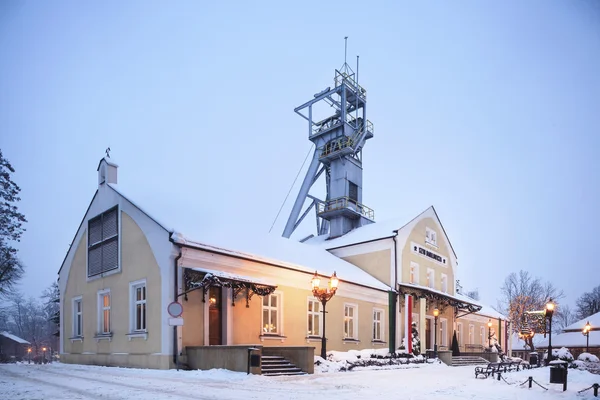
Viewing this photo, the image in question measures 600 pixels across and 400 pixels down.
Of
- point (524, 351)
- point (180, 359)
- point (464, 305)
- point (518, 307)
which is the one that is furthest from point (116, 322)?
point (524, 351)

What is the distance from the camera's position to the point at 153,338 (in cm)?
1741

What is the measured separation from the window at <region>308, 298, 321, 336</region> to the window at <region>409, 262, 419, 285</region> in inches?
395

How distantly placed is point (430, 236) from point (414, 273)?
3947 millimetres

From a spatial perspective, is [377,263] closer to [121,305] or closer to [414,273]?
[414,273]

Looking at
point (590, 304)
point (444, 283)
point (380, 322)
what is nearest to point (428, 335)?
point (444, 283)

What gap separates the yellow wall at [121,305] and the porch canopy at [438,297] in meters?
16.7

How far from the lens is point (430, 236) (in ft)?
115

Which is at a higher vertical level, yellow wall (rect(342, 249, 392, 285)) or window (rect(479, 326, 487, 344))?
yellow wall (rect(342, 249, 392, 285))

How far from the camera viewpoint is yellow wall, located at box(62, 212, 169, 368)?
1761 centimetres

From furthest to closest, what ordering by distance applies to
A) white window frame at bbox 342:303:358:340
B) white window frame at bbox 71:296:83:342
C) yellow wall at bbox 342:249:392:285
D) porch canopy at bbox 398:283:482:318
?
1. porch canopy at bbox 398:283:482:318
2. yellow wall at bbox 342:249:392:285
3. white window frame at bbox 342:303:358:340
4. white window frame at bbox 71:296:83:342

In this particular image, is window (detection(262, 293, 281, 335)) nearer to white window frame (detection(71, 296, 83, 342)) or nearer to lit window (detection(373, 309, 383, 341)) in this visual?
lit window (detection(373, 309, 383, 341))

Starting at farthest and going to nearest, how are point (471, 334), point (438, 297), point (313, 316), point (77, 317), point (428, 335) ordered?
1. point (471, 334)
2. point (428, 335)
3. point (438, 297)
4. point (313, 316)
5. point (77, 317)

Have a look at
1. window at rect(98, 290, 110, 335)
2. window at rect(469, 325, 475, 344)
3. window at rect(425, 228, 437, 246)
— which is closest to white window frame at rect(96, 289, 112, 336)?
window at rect(98, 290, 110, 335)

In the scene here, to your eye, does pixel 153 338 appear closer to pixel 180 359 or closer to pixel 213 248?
pixel 180 359
